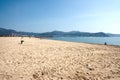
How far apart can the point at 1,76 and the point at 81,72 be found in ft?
12.3

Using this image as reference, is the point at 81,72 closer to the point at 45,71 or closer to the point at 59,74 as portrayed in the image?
the point at 59,74

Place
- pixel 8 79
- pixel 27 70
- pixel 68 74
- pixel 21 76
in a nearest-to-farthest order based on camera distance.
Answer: pixel 8 79, pixel 21 76, pixel 68 74, pixel 27 70

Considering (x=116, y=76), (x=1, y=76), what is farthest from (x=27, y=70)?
(x=116, y=76)

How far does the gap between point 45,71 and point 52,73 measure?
1.48ft

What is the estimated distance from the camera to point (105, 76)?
666 centimetres

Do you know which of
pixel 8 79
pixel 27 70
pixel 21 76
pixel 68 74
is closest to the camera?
pixel 8 79

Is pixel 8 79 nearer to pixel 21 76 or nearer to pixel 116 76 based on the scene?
pixel 21 76

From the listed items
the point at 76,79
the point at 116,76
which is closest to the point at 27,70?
the point at 76,79

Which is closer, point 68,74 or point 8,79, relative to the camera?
point 8,79

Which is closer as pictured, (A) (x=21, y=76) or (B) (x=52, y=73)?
(A) (x=21, y=76)

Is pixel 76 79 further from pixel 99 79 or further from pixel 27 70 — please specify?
pixel 27 70

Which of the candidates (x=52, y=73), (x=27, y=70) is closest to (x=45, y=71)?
(x=52, y=73)

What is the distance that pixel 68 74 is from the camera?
677 cm

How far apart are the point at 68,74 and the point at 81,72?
751 millimetres
